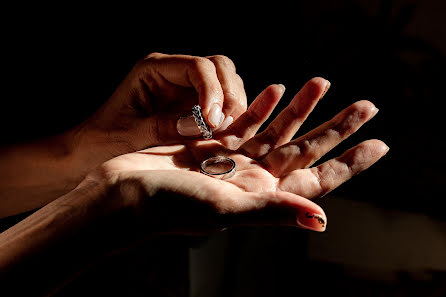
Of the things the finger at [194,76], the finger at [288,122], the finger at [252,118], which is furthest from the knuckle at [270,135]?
the finger at [194,76]

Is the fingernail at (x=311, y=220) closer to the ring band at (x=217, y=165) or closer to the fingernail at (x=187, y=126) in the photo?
the ring band at (x=217, y=165)

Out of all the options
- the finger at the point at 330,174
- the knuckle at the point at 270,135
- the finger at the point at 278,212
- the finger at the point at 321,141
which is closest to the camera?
the finger at the point at 278,212

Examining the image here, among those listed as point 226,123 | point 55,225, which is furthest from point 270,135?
point 55,225

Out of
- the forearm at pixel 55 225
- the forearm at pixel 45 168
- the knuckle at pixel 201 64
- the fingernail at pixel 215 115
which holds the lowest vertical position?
the forearm at pixel 45 168

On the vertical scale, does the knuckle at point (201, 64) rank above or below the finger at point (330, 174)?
above

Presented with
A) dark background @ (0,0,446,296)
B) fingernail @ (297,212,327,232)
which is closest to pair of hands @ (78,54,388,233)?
fingernail @ (297,212,327,232)

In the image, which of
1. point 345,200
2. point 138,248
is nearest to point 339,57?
point 345,200

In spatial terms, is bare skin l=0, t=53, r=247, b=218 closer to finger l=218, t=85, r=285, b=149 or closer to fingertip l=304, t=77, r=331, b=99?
finger l=218, t=85, r=285, b=149

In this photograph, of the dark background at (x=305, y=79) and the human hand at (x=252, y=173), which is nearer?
the human hand at (x=252, y=173)
